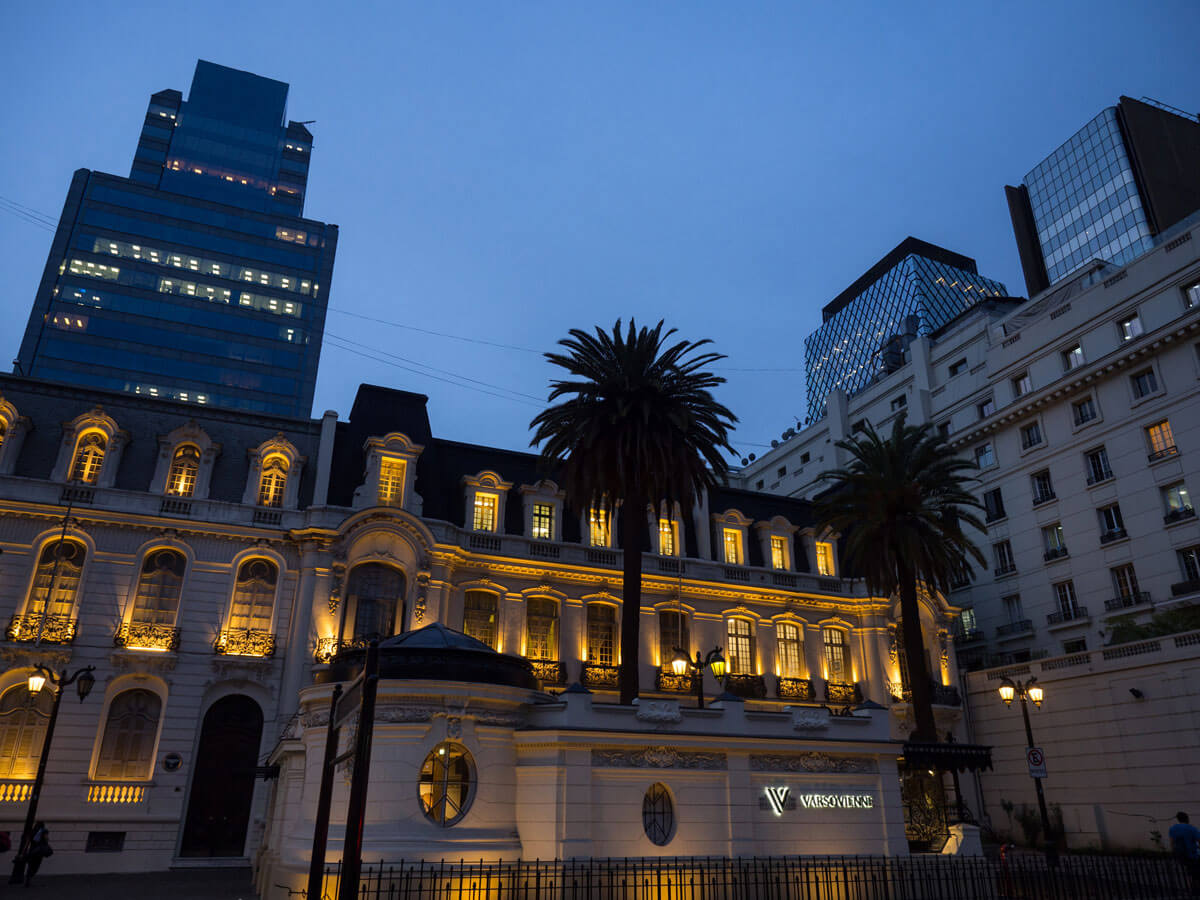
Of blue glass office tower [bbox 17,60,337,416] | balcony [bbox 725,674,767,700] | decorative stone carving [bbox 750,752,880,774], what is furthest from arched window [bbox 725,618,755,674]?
blue glass office tower [bbox 17,60,337,416]

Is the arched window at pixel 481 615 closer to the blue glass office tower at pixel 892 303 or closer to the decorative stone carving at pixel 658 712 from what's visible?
the decorative stone carving at pixel 658 712

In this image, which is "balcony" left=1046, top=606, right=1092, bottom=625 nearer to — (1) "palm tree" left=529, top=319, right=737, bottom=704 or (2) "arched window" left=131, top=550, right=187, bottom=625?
(1) "palm tree" left=529, top=319, right=737, bottom=704

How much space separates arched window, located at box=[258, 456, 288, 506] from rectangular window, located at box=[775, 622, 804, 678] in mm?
24147

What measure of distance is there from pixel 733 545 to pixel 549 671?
41.6 feet

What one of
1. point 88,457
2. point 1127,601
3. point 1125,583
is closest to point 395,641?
point 88,457

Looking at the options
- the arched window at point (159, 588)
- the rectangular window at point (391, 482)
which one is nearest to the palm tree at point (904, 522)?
the rectangular window at point (391, 482)

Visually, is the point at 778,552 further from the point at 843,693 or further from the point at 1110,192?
the point at 1110,192

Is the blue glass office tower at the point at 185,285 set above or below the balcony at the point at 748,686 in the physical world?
above

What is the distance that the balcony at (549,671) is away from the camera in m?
34.2

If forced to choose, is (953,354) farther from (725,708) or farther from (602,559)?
(725,708)

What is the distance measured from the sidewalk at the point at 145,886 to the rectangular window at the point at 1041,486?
42.8m

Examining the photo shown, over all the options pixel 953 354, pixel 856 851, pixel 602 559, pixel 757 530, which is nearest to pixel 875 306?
pixel 953 354

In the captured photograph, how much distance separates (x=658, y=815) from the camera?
64.2 ft

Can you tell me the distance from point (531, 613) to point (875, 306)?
105m
